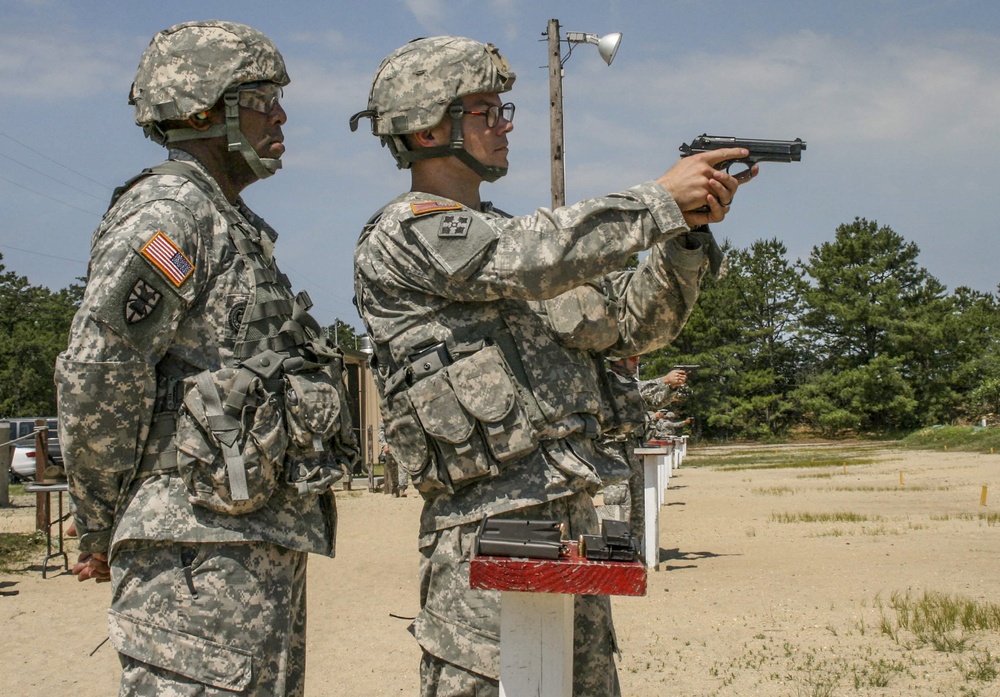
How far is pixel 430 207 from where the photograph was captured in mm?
3453

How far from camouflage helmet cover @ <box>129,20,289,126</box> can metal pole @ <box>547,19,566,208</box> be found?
1450cm

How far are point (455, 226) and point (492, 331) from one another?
0.40 meters

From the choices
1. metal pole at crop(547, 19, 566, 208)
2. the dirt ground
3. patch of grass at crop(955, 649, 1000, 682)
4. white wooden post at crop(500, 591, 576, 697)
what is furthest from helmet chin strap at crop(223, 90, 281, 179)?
metal pole at crop(547, 19, 566, 208)

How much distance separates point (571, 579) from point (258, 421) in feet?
3.54

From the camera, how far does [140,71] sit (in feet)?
11.5

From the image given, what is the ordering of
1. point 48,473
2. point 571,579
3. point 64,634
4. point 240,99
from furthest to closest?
point 48,473
point 64,634
point 240,99
point 571,579

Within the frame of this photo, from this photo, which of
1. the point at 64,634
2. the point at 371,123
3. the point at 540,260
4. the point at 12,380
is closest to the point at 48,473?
the point at 64,634

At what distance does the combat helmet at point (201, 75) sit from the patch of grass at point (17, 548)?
9.45 metres

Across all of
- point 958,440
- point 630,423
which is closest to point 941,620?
point 630,423

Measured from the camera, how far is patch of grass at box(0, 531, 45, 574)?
1173 cm

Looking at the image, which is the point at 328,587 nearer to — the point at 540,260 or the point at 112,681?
the point at 112,681

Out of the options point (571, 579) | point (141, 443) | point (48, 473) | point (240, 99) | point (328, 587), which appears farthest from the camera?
point (48, 473)

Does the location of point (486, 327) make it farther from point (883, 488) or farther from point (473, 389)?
point (883, 488)

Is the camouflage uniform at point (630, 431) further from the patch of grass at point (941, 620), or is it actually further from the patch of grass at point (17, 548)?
the patch of grass at point (17, 548)
